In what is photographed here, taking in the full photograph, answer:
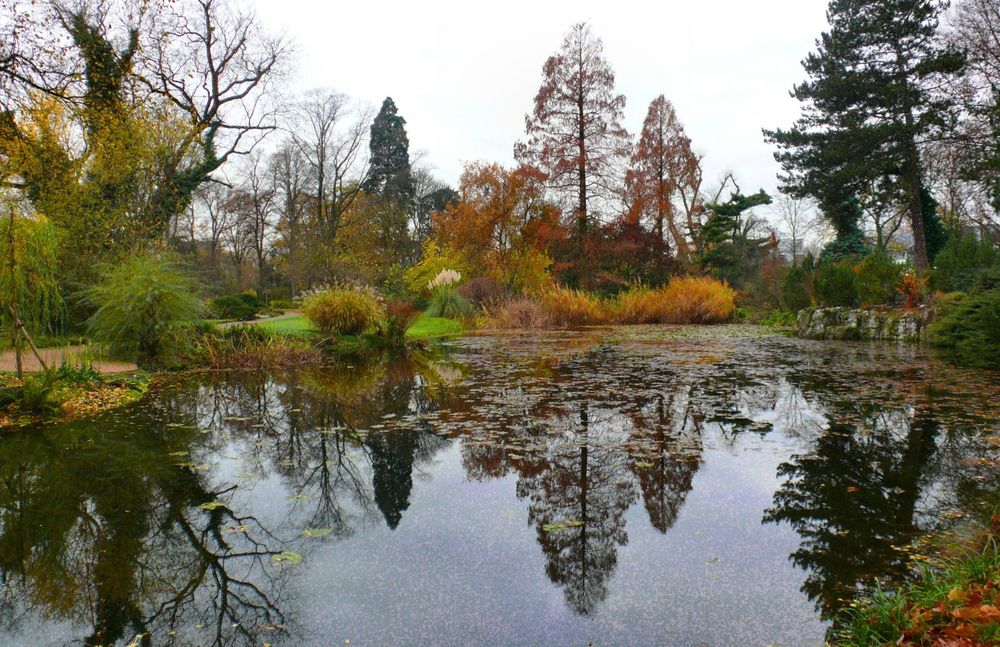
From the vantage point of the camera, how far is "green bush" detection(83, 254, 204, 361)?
880 centimetres

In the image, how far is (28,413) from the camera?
589 centimetres

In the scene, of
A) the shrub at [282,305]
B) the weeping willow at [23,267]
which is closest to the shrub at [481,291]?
the weeping willow at [23,267]

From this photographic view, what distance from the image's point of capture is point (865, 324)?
13602 millimetres

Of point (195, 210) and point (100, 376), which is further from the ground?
point (195, 210)

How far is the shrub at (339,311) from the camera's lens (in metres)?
12.5

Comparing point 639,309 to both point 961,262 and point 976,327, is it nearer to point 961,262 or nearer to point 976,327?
point 961,262

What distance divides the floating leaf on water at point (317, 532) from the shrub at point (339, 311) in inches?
380

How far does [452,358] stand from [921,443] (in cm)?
751

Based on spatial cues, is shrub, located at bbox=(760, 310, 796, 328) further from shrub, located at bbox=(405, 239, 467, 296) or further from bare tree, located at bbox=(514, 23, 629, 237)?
shrub, located at bbox=(405, 239, 467, 296)

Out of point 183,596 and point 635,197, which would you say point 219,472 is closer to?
point 183,596

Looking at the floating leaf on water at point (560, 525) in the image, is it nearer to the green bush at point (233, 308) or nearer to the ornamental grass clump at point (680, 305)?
the ornamental grass clump at point (680, 305)

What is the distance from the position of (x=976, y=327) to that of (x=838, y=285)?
7.16m

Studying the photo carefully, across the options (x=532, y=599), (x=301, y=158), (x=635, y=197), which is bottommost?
(x=532, y=599)

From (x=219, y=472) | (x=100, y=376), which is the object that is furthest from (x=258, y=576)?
(x=100, y=376)
